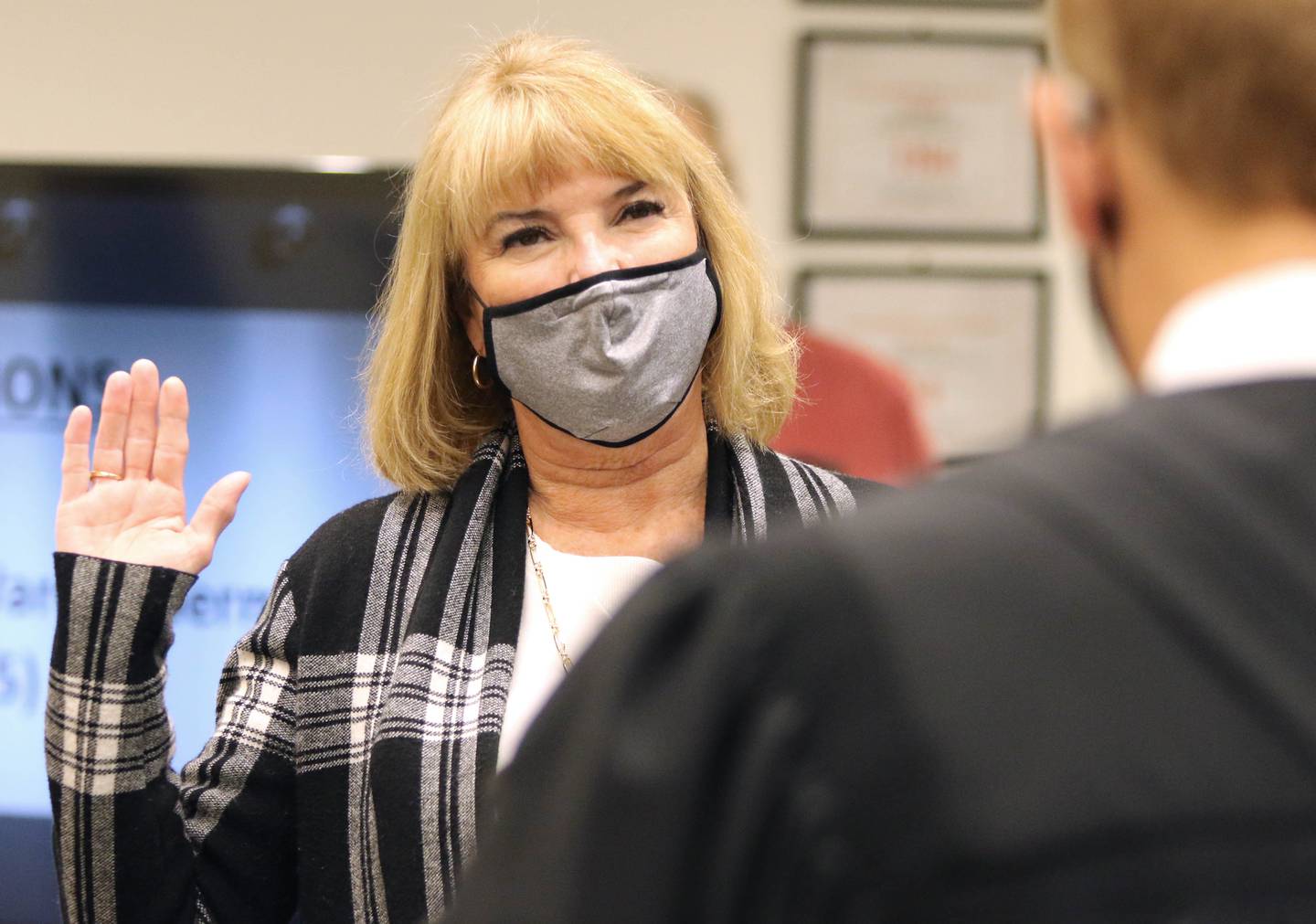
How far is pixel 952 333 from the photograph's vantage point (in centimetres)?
287

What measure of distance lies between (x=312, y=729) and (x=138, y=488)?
0.29 meters

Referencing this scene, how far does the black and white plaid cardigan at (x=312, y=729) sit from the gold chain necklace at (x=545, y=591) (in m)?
0.02

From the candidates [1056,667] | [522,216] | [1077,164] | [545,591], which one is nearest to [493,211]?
[522,216]

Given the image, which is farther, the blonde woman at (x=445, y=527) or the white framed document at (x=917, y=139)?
the white framed document at (x=917, y=139)

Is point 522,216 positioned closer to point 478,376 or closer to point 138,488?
point 478,376

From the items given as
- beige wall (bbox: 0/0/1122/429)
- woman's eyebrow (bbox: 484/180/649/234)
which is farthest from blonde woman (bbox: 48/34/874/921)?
beige wall (bbox: 0/0/1122/429)

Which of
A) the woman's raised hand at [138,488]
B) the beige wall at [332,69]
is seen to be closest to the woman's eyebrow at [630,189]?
the woman's raised hand at [138,488]

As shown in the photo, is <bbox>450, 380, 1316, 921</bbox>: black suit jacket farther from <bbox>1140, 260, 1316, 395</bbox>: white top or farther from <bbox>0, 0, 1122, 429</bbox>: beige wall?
<bbox>0, 0, 1122, 429</bbox>: beige wall

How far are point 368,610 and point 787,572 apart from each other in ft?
3.11

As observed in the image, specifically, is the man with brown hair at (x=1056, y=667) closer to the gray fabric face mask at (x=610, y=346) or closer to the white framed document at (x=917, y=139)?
the gray fabric face mask at (x=610, y=346)

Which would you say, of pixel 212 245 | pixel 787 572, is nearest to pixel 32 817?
pixel 212 245

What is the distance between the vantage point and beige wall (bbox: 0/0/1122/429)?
2750mm

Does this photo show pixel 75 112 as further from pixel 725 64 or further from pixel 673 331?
pixel 673 331

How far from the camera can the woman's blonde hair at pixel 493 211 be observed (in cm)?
146
